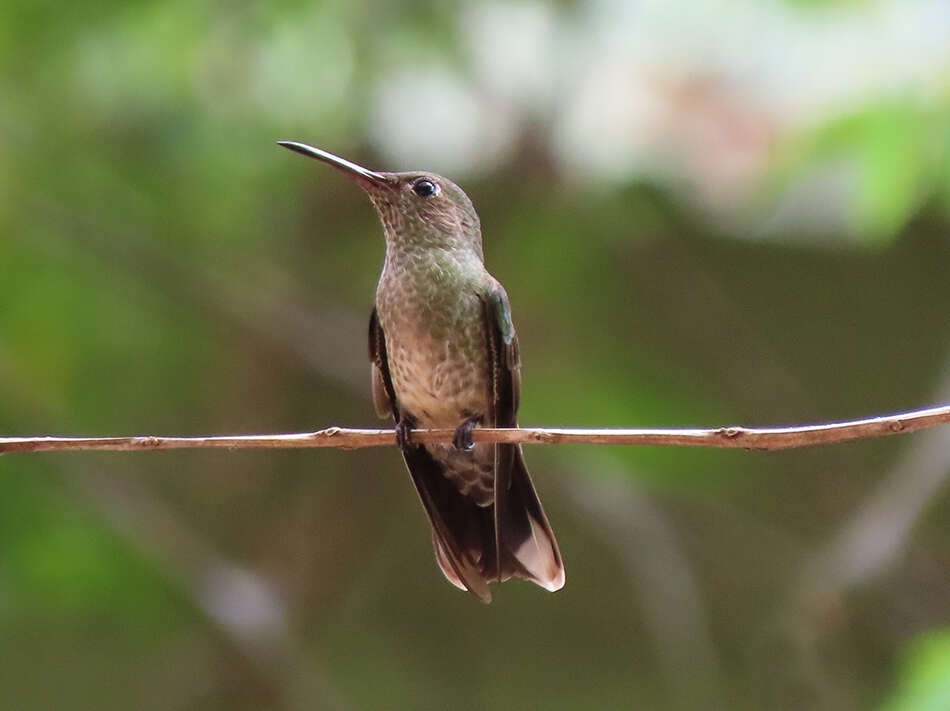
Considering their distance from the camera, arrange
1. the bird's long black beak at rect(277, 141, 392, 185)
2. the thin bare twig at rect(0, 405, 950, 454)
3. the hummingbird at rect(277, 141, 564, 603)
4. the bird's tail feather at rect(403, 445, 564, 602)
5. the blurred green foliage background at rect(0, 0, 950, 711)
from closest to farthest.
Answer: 1. the thin bare twig at rect(0, 405, 950, 454)
2. the bird's long black beak at rect(277, 141, 392, 185)
3. the bird's tail feather at rect(403, 445, 564, 602)
4. the hummingbird at rect(277, 141, 564, 603)
5. the blurred green foliage background at rect(0, 0, 950, 711)

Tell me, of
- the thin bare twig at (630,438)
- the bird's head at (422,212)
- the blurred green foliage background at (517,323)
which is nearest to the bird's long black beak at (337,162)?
the bird's head at (422,212)

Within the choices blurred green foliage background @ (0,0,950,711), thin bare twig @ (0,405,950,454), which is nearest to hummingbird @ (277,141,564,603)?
thin bare twig @ (0,405,950,454)

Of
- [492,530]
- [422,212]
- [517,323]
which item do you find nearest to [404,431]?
[492,530]

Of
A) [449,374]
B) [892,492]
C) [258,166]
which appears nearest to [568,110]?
[258,166]

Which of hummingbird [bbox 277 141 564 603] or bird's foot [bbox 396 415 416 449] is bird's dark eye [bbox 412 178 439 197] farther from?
bird's foot [bbox 396 415 416 449]

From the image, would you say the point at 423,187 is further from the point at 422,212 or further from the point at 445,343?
the point at 445,343

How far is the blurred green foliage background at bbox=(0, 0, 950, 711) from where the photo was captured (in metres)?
3.76

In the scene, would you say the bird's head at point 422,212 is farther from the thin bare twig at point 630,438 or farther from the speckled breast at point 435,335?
the thin bare twig at point 630,438

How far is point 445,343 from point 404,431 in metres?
0.26

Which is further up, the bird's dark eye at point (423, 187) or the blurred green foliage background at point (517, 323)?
the bird's dark eye at point (423, 187)

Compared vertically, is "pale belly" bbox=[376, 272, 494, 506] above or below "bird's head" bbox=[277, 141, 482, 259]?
below

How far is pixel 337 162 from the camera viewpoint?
150 centimetres

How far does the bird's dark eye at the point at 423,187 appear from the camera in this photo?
2051 mm

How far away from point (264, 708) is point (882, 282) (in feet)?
9.90
